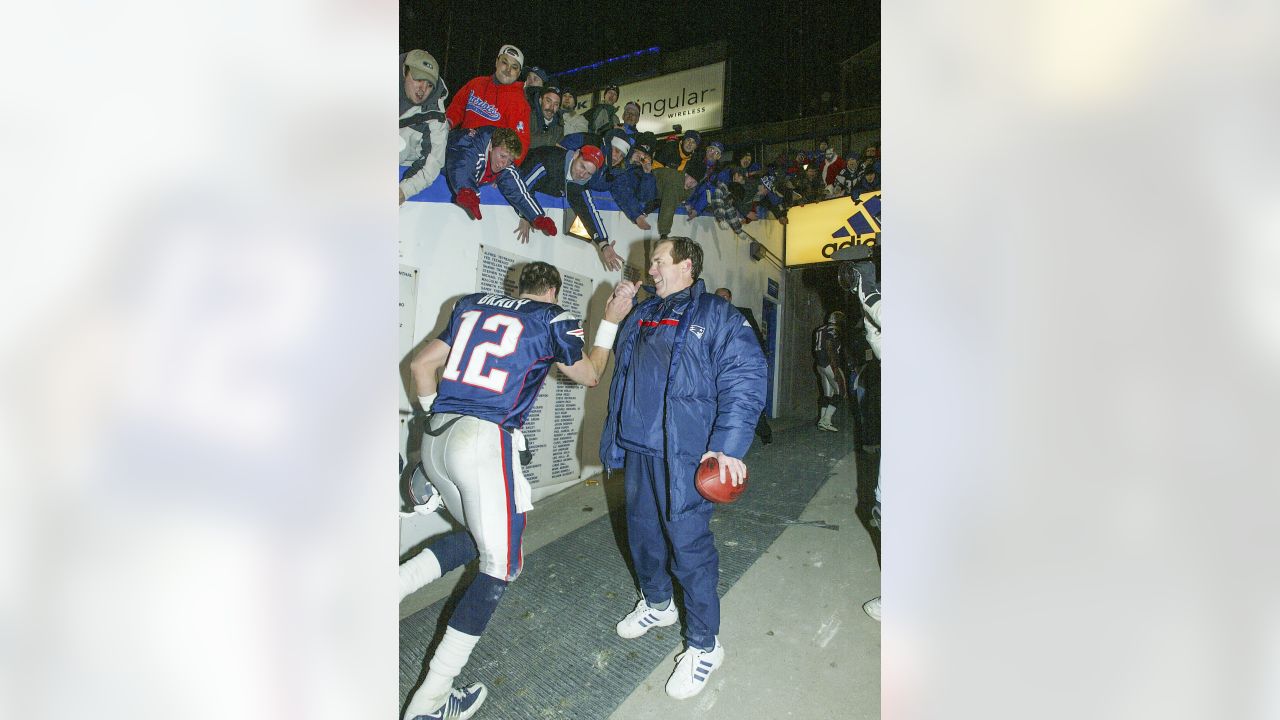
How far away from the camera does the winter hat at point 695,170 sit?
5.99 m

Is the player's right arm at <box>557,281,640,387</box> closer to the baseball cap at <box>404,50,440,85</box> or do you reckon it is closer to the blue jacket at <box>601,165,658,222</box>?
the baseball cap at <box>404,50,440,85</box>

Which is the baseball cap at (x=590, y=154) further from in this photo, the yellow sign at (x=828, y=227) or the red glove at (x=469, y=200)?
the yellow sign at (x=828, y=227)

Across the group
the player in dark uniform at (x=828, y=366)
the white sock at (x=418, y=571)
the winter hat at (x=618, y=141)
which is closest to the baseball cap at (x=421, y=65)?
the winter hat at (x=618, y=141)

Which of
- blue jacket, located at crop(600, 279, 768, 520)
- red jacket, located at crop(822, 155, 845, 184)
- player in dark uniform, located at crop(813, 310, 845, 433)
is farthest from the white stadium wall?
red jacket, located at crop(822, 155, 845, 184)

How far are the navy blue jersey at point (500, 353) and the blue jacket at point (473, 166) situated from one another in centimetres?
136

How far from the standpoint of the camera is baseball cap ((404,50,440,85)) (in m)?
2.94

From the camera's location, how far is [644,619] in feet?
7.61

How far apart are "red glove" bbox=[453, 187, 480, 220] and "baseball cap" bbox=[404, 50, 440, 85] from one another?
0.66 metres

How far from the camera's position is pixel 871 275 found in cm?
254

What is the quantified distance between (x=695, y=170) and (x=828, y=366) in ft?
10.4
